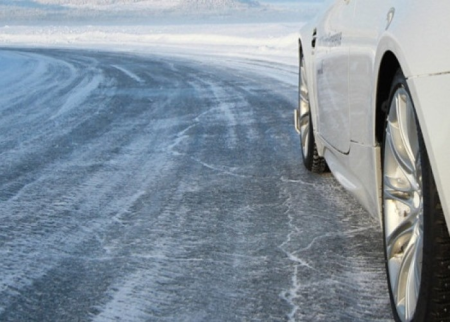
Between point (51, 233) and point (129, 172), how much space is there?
1659 millimetres

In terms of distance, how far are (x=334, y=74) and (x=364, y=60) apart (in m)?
0.86

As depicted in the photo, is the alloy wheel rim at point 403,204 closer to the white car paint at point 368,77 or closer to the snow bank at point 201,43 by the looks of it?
the white car paint at point 368,77

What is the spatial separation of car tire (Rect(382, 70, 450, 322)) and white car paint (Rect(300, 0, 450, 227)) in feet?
0.43

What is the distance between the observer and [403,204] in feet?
10.1

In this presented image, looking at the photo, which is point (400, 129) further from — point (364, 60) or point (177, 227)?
point (177, 227)

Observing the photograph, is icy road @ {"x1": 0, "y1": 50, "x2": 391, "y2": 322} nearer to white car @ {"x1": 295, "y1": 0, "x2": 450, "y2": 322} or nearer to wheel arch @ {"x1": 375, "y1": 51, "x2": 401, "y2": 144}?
white car @ {"x1": 295, "y1": 0, "x2": 450, "y2": 322}

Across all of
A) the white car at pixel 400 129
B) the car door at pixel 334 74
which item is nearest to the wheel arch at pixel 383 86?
the white car at pixel 400 129

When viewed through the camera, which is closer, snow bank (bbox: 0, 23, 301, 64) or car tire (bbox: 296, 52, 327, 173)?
car tire (bbox: 296, 52, 327, 173)

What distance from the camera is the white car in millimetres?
2430

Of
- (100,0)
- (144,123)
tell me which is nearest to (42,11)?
(100,0)

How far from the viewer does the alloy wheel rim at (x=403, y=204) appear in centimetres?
277

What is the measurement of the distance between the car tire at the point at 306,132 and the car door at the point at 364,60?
1885 mm

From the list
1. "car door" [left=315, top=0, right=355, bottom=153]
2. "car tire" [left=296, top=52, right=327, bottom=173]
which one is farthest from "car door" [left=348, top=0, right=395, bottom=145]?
"car tire" [left=296, top=52, right=327, bottom=173]

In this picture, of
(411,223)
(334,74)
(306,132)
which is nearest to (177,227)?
(334,74)
